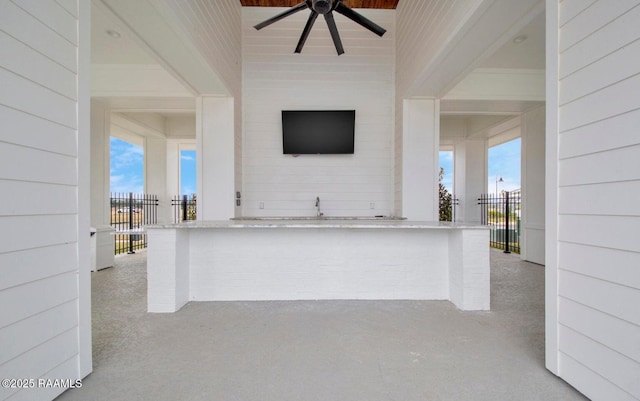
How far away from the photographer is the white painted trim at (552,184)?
5.54ft

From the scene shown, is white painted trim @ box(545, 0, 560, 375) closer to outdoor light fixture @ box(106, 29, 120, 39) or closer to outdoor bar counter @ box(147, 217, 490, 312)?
outdoor bar counter @ box(147, 217, 490, 312)

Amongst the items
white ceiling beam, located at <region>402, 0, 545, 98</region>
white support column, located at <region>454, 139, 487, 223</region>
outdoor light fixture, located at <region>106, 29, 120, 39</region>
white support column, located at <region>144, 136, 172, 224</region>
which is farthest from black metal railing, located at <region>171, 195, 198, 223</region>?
white support column, located at <region>454, 139, 487, 223</region>

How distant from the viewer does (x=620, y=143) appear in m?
1.35

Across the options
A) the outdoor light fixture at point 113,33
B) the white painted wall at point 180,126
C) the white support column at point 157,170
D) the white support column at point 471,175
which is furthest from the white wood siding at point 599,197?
the white support column at point 157,170

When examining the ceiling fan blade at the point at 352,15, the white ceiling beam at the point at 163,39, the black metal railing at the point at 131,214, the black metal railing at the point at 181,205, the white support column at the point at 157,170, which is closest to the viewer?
the white ceiling beam at the point at 163,39

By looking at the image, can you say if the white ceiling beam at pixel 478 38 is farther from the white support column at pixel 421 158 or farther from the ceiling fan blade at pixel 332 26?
the ceiling fan blade at pixel 332 26

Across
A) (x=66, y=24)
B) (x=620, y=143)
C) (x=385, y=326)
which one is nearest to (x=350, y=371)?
(x=385, y=326)

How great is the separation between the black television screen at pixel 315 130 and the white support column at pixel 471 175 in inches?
185

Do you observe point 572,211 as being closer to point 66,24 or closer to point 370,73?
point 66,24

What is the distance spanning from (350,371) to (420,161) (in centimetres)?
323

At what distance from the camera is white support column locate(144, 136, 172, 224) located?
292 inches

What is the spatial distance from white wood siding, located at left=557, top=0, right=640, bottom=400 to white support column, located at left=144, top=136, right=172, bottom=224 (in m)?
8.07

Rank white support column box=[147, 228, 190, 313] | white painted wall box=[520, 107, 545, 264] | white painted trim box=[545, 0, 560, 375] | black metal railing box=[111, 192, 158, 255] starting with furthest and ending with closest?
black metal railing box=[111, 192, 158, 255] → white painted wall box=[520, 107, 545, 264] → white support column box=[147, 228, 190, 313] → white painted trim box=[545, 0, 560, 375]

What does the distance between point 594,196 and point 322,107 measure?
3787 millimetres
